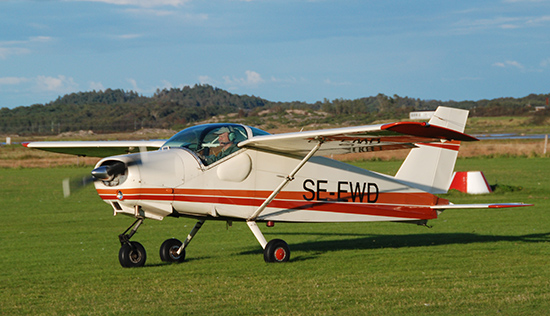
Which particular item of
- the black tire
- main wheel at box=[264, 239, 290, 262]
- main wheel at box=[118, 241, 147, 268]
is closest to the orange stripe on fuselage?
main wheel at box=[264, 239, 290, 262]

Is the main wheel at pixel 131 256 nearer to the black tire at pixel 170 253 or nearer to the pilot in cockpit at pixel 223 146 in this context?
the black tire at pixel 170 253

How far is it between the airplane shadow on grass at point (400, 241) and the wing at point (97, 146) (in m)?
2.67

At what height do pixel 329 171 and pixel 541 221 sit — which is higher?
pixel 329 171

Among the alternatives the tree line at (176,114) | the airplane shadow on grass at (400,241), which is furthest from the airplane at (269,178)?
the tree line at (176,114)

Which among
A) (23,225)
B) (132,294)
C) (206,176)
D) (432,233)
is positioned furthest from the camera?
(23,225)

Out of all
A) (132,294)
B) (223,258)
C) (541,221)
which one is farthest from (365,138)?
(541,221)

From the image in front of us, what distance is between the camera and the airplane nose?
8047 millimetres

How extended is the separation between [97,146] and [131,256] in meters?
2.90

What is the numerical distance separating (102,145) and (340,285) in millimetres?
5669

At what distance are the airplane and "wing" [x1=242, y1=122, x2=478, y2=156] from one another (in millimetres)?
15

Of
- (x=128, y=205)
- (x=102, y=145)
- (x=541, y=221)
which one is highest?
(x=102, y=145)

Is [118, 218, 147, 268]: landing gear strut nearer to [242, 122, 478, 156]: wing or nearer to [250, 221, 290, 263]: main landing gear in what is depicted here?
[250, 221, 290, 263]: main landing gear

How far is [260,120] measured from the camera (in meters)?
135

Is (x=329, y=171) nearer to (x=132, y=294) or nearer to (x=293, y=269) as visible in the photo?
(x=293, y=269)
